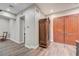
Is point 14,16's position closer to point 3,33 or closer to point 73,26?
point 3,33

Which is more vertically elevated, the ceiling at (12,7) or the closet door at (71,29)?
the ceiling at (12,7)

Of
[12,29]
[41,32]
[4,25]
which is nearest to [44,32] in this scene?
[41,32]

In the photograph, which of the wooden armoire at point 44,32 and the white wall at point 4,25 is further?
the wooden armoire at point 44,32

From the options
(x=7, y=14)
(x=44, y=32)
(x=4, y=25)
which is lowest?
(x=44, y=32)

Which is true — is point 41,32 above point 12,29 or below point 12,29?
below

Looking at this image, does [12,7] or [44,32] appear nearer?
[12,7]

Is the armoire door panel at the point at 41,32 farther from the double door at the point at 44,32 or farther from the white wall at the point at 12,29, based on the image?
the white wall at the point at 12,29

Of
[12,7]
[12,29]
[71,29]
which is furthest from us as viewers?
[71,29]

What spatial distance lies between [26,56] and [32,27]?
1.13 m

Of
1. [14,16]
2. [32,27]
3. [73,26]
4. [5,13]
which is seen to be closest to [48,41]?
[32,27]

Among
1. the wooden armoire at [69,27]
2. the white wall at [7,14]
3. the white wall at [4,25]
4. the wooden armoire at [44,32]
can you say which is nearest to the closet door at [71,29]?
the wooden armoire at [69,27]

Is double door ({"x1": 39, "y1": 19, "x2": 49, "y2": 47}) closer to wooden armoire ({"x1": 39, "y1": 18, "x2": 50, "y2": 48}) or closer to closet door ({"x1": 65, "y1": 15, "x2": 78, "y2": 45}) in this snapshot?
wooden armoire ({"x1": 39, "y1": 18, "x2": 50, "y2": 48})

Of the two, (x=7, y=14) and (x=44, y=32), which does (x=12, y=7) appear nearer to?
(x=7, y=14)

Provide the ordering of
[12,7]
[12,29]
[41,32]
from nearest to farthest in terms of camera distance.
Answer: [12,7]
[12,29]
[41,32]
